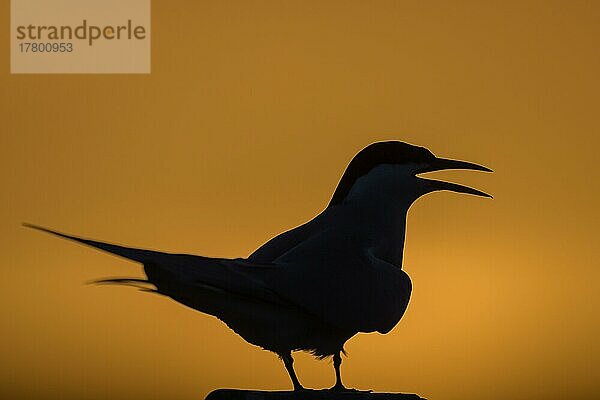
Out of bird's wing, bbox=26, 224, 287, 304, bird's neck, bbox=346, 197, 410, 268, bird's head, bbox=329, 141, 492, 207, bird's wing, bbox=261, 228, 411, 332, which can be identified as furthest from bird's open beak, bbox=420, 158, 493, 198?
bird's wing, bbox=26, 224, 287, 304

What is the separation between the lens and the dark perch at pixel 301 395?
2.86m

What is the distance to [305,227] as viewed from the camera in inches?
126

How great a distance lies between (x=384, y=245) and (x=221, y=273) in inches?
24.3

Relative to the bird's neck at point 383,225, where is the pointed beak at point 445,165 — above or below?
above

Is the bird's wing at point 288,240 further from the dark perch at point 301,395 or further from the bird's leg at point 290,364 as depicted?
the dark perch at point 301,395

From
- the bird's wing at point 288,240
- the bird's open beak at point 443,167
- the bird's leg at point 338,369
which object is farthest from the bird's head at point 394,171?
the bird's leg at point 338,369

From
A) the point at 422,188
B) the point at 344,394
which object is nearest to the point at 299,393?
the point at 344,394

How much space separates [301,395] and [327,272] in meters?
0.36

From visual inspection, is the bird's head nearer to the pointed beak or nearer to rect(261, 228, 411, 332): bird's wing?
the pointed beak

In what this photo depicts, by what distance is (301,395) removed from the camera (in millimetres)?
2877

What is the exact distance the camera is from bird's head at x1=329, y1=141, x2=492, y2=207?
3.24 m

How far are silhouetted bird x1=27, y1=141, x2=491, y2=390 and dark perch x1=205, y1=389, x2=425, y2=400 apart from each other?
13 centimetres

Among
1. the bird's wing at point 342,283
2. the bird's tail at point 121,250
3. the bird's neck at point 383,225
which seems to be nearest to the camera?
the bird's tail at point 121,250

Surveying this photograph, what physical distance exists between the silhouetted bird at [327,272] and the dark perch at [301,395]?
0.13 metres
